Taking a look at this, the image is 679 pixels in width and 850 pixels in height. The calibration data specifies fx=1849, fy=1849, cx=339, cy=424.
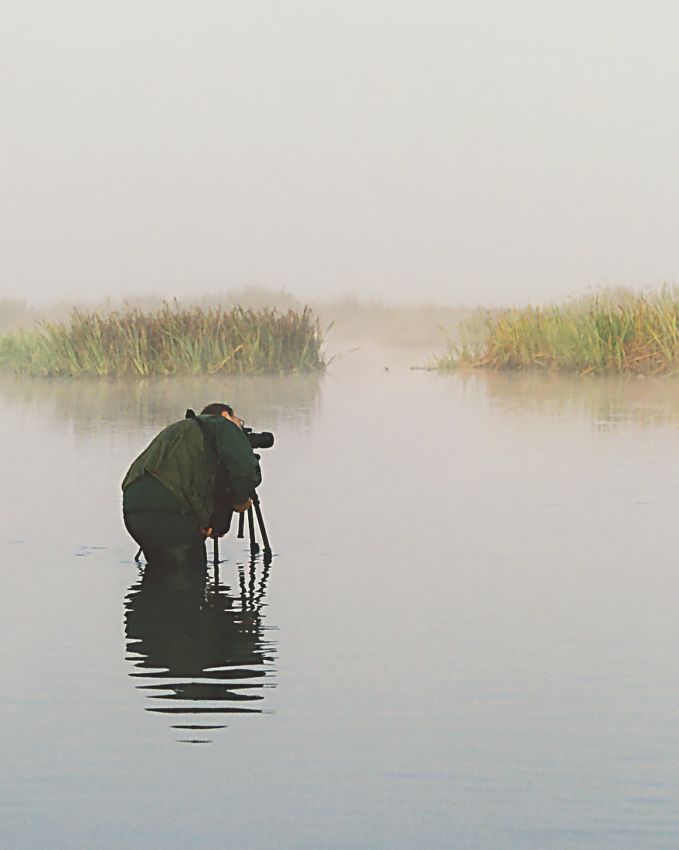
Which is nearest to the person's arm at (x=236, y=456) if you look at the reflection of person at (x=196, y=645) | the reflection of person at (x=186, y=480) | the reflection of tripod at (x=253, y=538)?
the reflection of person at (x=186, y=480)

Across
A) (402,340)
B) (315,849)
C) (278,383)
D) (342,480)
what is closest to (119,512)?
(342,480)

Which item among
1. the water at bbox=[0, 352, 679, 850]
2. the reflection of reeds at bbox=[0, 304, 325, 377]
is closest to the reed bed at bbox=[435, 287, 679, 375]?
the reflection of reeds at bbox=[0, 304, 325, 377]

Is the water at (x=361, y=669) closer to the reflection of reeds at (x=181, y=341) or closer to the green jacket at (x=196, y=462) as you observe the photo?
the green jacket at (x=196, y=462)

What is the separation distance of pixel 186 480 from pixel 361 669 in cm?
265

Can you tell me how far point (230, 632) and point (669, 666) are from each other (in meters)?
1.89

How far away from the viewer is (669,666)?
6.70m

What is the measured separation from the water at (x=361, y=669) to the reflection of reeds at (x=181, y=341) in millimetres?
15821

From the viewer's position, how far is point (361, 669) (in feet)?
21.9

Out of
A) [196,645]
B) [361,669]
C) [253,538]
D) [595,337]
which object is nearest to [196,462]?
[253,538]

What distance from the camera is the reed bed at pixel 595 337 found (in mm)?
28578

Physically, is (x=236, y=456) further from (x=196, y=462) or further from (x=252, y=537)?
(x=252, y=537)

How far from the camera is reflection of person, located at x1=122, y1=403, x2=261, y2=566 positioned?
9094 millimetres

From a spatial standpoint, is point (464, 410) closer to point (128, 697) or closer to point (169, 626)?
point (169, 626)

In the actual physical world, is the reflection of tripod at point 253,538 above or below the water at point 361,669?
above
